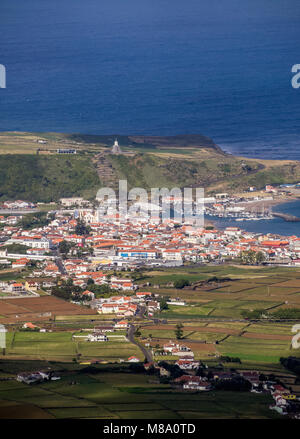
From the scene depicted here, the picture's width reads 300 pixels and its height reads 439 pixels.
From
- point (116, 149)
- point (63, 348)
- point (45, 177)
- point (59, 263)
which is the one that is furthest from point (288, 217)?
point (63, 348)

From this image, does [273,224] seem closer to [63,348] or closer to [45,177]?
[45,177]

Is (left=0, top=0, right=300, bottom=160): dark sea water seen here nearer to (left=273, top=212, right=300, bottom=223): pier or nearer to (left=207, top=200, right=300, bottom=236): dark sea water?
(left=207, top=200, right=300, bottom=236): dark sea water

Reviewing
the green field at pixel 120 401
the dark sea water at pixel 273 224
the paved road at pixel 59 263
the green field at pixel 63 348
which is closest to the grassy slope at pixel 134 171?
the dark sea water at pixel 273 224

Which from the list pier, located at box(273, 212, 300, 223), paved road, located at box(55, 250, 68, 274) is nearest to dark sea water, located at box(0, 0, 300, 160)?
pier, located at box(273, 212, 300, 223)

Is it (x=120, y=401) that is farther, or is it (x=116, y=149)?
(x=116, y=149)

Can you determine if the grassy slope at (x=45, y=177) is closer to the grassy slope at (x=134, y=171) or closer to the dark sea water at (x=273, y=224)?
the grassy slope at (x=134, y=171)

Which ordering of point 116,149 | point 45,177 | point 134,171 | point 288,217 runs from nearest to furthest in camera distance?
1. point 288,217
2. point 45,177
3. point 134,171
4. point 116,149
